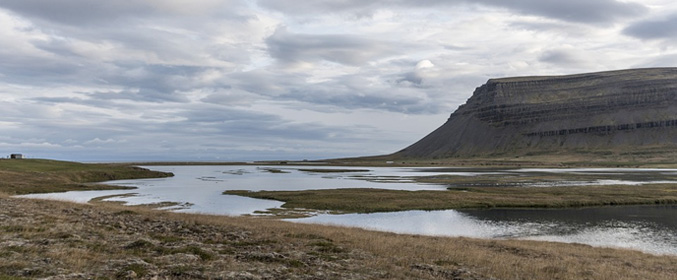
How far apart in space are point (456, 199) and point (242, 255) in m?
54.2

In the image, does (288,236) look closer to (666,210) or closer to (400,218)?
(400,218)

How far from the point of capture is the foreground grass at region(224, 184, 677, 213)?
214 ft

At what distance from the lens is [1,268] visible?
15438 mm

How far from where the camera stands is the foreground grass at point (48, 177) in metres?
80.0

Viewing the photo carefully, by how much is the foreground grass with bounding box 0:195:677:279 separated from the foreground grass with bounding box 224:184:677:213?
106ft

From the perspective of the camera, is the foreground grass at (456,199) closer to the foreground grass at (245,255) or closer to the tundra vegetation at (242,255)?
the tundra vegetation at (242,255)

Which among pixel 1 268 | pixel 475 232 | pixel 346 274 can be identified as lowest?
pixel 475 232

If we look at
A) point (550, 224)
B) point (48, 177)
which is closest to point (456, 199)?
point (550, 224)

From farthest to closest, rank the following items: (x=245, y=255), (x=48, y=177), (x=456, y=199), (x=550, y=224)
A: (x=48, y=177), (x=456, y=199), (x=550, y=224), (x=245, y=255)

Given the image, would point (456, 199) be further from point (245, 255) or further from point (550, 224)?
point (245, 255)

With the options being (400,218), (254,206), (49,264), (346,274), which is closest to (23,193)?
(254,206)

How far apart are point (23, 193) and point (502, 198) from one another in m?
75.8

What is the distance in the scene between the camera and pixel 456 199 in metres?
70.7

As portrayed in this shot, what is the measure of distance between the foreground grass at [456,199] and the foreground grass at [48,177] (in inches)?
1368
